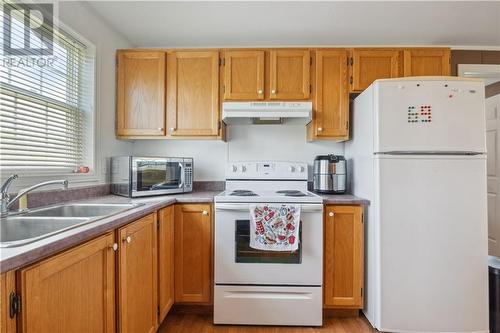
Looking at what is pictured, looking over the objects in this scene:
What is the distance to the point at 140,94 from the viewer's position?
7.48ft

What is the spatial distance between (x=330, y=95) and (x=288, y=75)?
0.39 metres

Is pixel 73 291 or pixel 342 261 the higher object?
pixel 73 291

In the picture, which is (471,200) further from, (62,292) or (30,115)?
(30,115)

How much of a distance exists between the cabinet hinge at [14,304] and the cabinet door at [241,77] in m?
1.85

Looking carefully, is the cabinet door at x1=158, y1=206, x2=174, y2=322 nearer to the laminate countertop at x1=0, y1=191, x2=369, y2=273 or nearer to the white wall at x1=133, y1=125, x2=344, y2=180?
the laminate countertop at x1=0, y1=191, x2=369, y2=273

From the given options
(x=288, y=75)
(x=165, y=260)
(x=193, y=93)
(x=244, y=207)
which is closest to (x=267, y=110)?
(x=288, y=75)

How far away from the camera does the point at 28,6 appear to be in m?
1.52

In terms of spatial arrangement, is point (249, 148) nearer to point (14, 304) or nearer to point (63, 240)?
point (63, 240)

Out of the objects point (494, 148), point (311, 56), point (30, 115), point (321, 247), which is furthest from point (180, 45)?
point (494, 148)

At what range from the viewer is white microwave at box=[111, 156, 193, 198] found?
76.3 inches

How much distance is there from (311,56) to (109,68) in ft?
5.53

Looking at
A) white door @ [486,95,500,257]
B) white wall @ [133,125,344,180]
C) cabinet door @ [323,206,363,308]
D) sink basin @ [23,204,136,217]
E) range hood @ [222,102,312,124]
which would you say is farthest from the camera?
white wall @ [133,125,344,180]

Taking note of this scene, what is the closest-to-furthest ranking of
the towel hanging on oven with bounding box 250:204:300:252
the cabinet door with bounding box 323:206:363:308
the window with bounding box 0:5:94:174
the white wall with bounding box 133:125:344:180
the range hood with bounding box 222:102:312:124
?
the window with bounding box 0:5:94:174 → the towel hanging on oven with bounding box 250:204:300:252 → the cabinet door with bounding box 323:206:363:308 → the range hood with bounding box 222:102:312:124 → the white wall with bounding box 133:125:344:180

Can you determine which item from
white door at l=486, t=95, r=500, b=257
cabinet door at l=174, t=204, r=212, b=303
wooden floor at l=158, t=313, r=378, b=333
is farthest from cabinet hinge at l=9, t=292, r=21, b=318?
white door at l=486, t=95, r=500, b=257
